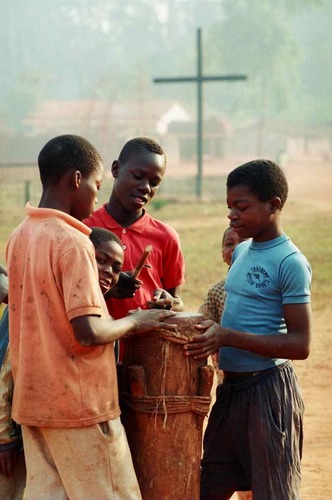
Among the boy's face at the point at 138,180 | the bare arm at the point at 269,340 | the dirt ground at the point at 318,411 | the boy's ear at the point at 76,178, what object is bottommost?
the dirt ground at the point at 318,411

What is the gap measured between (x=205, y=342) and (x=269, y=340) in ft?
0.75

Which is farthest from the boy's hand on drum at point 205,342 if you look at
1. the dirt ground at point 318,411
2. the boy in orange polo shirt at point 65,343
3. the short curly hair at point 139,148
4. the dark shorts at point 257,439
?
the dirt ground at point 318,411

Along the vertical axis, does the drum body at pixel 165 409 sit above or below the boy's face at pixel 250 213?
below

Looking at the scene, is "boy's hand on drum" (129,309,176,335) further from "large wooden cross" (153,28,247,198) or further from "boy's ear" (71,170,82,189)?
"large wooden cross" (153,28,247,198)

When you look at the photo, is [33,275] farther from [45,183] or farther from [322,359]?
[322,359]

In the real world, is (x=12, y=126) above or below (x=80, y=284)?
below

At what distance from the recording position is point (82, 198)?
312 centimetres

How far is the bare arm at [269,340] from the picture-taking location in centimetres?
326

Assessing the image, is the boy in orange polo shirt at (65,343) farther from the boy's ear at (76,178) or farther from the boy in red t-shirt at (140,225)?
the boy in red t-shirt at (140,225)

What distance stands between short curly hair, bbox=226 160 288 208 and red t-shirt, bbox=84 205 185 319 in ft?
2.21

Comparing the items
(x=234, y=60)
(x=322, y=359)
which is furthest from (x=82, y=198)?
(x=234, y=60)

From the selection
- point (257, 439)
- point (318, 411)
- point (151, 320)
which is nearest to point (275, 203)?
point (151, 320)

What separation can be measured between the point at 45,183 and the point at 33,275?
0.33 meters

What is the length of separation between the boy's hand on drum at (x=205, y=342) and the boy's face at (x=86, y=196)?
1.81ft
